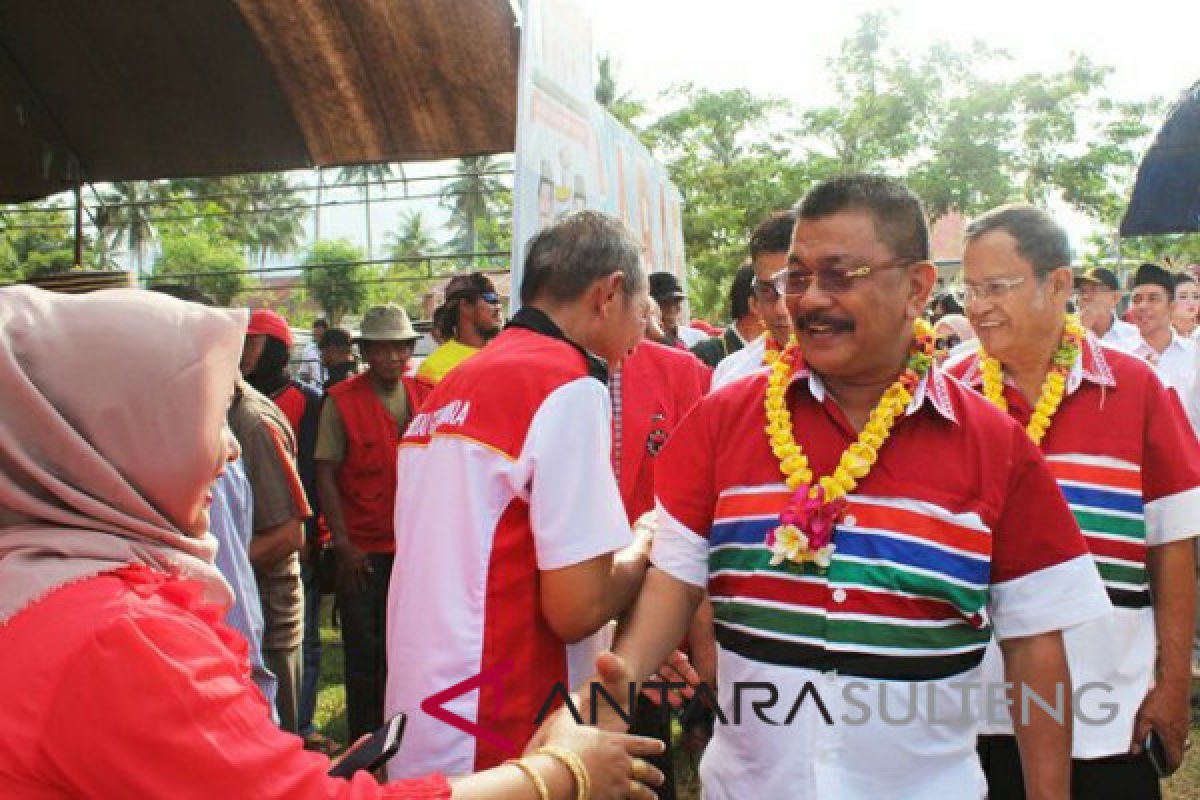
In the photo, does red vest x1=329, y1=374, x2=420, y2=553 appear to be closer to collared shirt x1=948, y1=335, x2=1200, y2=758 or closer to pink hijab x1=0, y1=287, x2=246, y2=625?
collared shirt x1=948, y1=335, x2=1200, y2=758

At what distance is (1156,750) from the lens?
112 inches

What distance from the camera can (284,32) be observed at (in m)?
7.68

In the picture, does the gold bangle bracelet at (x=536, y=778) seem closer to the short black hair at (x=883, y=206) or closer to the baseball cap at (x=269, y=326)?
the short black hair at (x=883, y=206)

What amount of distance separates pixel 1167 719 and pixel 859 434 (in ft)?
4.68

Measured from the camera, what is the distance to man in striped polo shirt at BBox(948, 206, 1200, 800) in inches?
109

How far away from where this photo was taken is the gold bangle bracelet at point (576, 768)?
1.94 m

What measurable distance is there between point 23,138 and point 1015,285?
8052 mm

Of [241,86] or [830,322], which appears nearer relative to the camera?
[830,322]

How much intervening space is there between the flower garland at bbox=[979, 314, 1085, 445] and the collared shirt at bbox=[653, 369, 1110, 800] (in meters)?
0.75

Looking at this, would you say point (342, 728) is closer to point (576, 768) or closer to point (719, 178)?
point (576, 768)

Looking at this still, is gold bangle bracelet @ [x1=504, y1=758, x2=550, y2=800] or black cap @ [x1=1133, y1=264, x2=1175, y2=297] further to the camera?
black cap @ [x1=1133, y1=264, x2=1175, y2=297]

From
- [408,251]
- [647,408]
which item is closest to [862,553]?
[647,408]

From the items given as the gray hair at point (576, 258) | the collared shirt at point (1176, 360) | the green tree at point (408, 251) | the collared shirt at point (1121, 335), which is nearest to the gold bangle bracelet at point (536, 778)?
the gray hair at point (576, 258)

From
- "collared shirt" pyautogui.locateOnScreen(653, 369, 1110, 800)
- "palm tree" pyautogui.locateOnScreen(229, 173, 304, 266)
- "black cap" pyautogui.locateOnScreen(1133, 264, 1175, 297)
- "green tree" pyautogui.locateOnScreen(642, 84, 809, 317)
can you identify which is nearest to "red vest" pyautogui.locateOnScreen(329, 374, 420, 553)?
"collared shirt" pyautogui.locateOnScreen(653, 369, 1110, 800)
